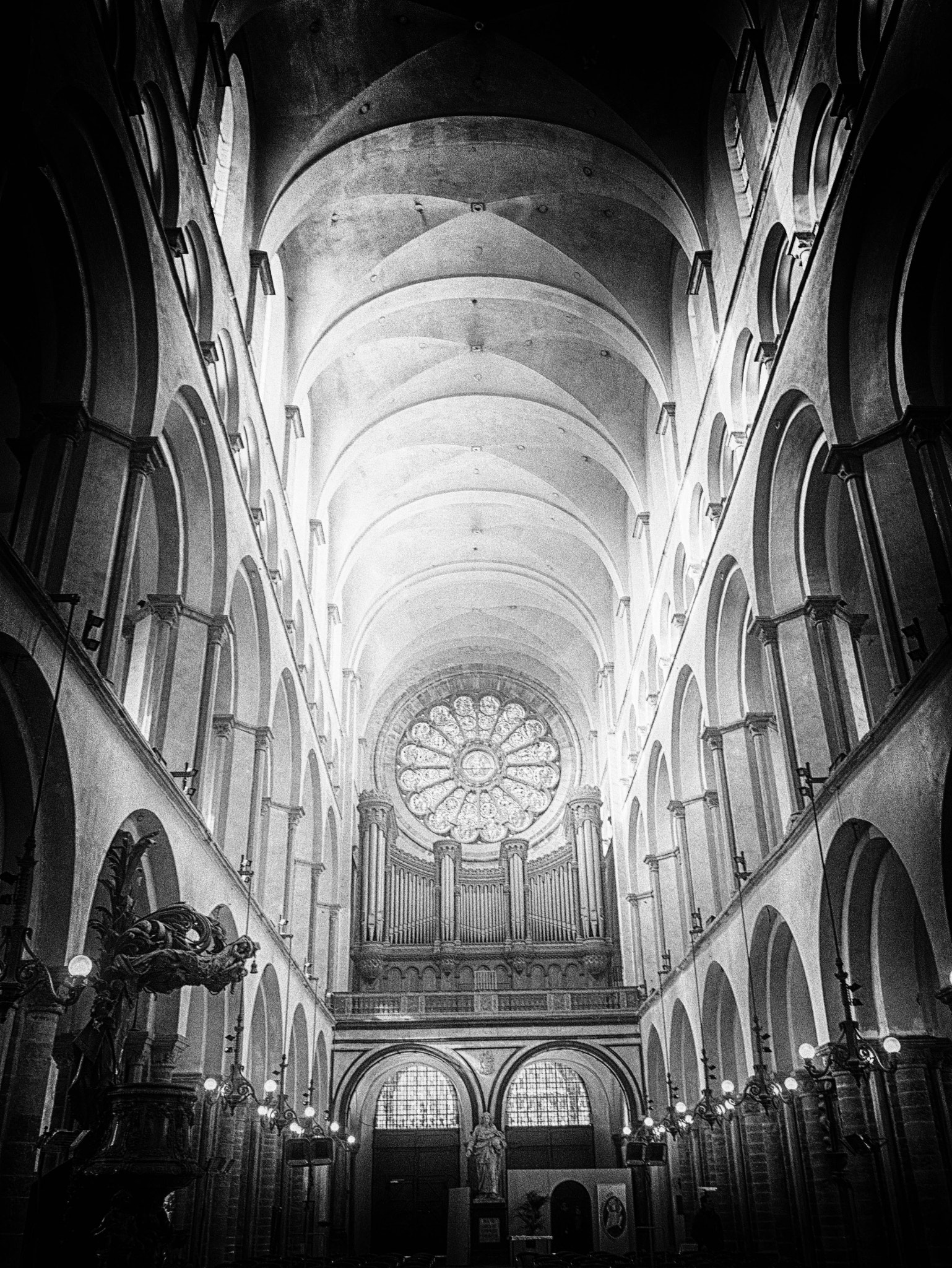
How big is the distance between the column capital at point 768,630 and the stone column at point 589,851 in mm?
21392

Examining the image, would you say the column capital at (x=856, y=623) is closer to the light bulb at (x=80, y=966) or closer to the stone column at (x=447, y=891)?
the light bulb at (x=80, y=966)

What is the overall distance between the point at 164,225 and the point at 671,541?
14987mm

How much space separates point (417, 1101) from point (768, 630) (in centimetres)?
2385

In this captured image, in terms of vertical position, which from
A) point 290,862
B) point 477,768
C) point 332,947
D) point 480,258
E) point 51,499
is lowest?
point 51,499

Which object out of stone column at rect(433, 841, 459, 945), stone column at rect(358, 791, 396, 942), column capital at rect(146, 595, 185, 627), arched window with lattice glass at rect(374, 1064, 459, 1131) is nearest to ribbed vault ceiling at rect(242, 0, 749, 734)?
stone column at rect(358, 791, 396, 942)

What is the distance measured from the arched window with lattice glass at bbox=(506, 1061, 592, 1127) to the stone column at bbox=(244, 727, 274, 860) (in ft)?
58.0

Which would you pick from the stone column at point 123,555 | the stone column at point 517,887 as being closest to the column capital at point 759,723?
the stone column at point 123,555

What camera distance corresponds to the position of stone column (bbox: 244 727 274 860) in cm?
2170

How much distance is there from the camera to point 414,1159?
34.6 metres

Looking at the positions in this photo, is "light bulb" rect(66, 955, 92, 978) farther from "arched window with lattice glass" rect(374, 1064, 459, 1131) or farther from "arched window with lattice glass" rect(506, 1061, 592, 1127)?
"arched window with lattice glass" rect(506, 1061, 592, 1127)

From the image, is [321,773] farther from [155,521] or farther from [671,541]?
[155,521]

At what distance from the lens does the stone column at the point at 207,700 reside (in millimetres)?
17141

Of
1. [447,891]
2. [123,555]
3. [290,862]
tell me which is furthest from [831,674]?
[447,891]

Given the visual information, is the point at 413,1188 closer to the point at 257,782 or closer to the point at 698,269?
the point at 257,782
